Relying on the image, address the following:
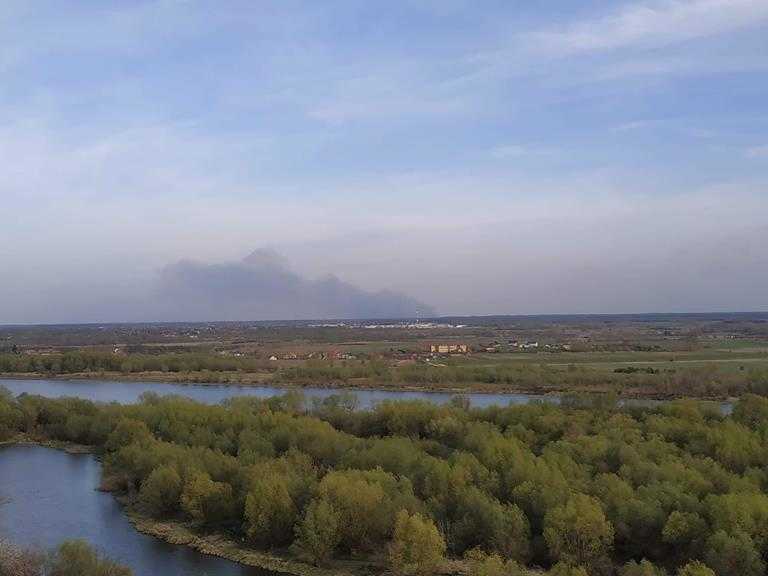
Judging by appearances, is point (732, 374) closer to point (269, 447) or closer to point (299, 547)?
point (269, 447)

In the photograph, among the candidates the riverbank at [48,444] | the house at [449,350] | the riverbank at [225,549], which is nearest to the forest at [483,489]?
the riverbank at [225,549]

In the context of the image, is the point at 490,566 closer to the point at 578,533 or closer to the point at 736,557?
the point at 578,533

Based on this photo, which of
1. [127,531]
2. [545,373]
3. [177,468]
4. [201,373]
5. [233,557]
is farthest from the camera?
[201,373]

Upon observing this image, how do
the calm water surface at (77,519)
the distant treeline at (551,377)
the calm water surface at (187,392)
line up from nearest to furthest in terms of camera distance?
the calm water surface at (77,519) → the distant treeline at (551,377) → the calm water surface at (187,392)

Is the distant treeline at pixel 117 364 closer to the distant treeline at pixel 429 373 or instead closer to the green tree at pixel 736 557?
the distant treeline at pixel 429 373

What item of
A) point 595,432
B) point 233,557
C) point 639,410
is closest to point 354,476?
point 233,557

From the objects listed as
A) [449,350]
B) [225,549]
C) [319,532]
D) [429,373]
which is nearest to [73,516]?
[225,549]
